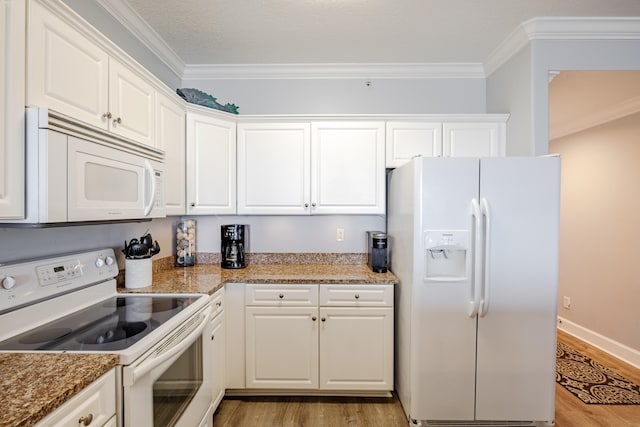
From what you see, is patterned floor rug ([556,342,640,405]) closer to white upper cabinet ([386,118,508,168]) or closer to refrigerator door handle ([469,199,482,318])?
refrigerator door handle ([469,199,482,318])

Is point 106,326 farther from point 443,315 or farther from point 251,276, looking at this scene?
point 443,315

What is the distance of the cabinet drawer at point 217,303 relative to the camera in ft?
6.41

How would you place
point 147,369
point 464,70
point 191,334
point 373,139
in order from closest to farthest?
point 147,369 → point 191,334 → point 373,139 → point 464,70

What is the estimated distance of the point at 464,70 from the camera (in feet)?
9.02

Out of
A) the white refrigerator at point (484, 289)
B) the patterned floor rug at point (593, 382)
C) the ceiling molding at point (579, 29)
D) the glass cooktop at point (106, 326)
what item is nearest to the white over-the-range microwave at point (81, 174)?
the glass cooktop at point (106, 326)

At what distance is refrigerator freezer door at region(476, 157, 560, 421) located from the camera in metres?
1.85

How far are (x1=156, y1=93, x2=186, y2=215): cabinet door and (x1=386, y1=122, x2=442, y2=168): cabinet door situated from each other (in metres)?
1.57

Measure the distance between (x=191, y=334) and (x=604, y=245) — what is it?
3.99 meters

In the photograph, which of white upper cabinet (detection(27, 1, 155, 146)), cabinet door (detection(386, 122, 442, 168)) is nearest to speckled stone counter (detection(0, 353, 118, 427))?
white upper cabinet (detection(27, 1, 155, 146))

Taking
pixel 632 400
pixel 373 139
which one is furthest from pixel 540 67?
pixel 632 400


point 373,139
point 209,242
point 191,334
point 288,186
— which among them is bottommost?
point 191,334

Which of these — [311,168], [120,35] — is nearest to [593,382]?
[311,168]

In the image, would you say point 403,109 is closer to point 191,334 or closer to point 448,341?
point 448,341

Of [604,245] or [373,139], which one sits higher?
[373,139]
